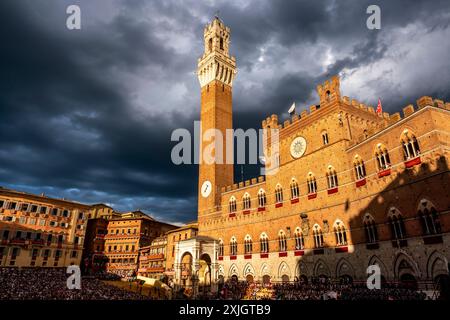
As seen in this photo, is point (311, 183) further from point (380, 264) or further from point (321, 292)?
point (321, 292)

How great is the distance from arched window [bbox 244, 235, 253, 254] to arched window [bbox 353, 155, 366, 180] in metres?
16.0

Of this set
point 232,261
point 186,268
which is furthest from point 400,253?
point 186,268

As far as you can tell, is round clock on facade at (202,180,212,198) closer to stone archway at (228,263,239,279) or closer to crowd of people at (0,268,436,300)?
stone archway at (228,263,239,279)

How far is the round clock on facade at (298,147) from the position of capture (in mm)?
33000

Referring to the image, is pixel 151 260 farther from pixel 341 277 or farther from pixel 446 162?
pixel 446 162

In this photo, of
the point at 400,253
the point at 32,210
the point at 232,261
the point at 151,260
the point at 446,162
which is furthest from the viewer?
the point at 151,260

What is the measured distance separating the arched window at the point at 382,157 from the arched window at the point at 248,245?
60.2ft

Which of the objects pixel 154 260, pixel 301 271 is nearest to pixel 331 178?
pixel 301 271

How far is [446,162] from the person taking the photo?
19.4 m

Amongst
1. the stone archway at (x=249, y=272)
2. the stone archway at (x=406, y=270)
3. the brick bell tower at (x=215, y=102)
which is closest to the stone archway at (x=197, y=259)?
the stone archway at (x=249, y=272)

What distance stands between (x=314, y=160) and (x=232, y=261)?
17063mm

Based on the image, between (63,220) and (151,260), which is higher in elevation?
(63,220)

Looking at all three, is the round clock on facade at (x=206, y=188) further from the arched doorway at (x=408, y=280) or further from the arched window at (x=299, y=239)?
the arched doorway at (x=408, y=280)

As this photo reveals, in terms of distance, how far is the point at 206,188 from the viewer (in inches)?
1800
